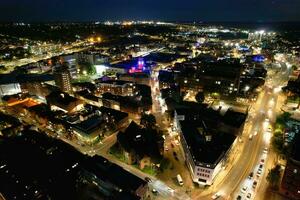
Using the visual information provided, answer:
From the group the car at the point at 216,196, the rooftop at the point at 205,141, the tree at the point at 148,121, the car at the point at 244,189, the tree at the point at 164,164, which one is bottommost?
the car at the point at 216,196

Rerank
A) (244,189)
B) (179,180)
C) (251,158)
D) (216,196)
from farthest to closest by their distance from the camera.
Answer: (251,158)
(179,180)
(244,189)
(216,196)

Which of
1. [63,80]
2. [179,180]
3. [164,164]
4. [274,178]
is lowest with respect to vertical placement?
[179,180]

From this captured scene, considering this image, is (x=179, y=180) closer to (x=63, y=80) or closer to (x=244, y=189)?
(x=244, y=189)

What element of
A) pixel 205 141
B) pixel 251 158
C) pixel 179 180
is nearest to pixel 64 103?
pixel 179 180

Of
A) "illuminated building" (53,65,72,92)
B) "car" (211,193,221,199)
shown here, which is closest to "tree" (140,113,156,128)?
"car" (211,193,221,199)

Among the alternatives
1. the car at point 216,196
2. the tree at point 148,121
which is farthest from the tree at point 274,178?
the tree at point 148,121

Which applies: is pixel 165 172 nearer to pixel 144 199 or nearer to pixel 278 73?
pixel 144 199

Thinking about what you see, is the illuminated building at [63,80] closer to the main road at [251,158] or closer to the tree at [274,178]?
the main road at [251,158]

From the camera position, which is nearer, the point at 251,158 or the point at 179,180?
the point at 179,180

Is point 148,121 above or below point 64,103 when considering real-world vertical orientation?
below

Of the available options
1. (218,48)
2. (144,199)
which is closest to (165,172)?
(144,199)

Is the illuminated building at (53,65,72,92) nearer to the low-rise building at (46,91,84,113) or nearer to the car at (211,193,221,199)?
the low-rise building at (46,91,84,113)
